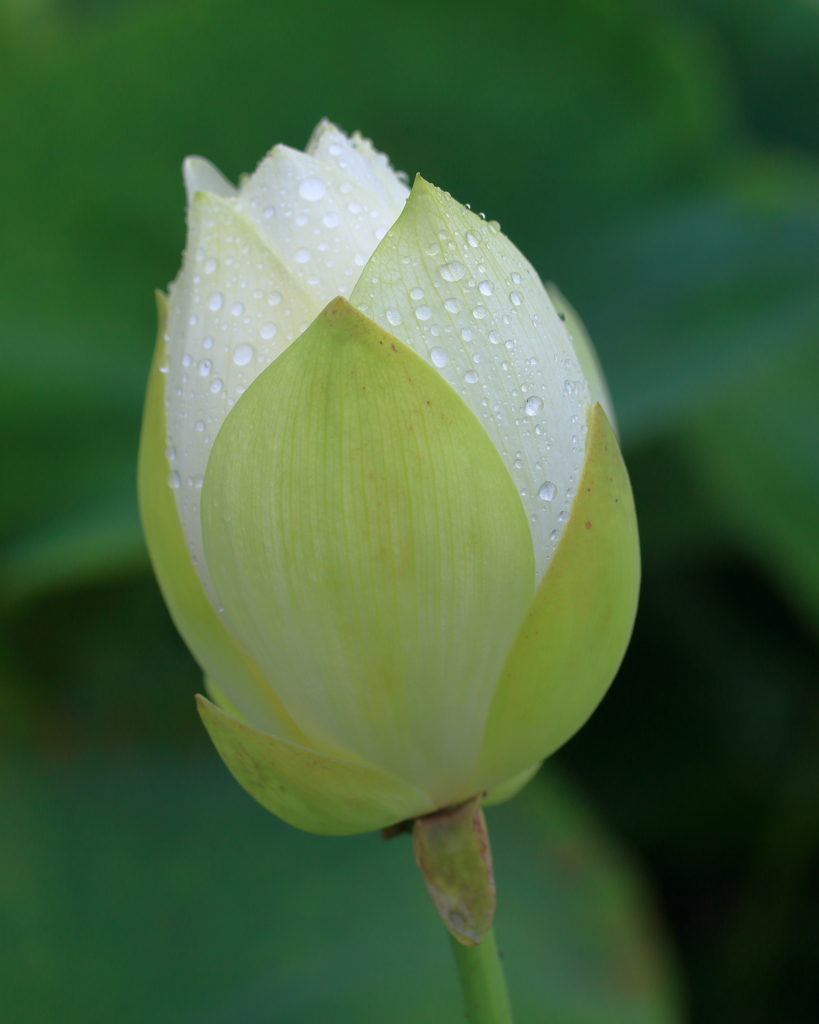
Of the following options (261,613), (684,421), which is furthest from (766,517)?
(261,613)

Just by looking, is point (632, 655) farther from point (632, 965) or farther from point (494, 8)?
point (494, 8)

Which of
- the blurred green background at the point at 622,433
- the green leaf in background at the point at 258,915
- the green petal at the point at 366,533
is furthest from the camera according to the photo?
the blurred green background at the point at 622,433

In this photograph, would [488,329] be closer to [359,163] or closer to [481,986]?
[359,163]

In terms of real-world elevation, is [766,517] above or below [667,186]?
below

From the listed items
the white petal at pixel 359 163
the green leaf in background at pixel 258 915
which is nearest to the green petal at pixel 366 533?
the white petal at pixel 359 163

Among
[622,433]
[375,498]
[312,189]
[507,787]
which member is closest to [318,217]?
[312,189]

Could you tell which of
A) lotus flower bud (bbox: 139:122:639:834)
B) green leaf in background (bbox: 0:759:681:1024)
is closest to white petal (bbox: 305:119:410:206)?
lotus flower bud (bbox: 139:122:639:834)

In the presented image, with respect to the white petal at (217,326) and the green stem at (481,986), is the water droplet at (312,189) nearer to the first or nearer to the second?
the white petal at (217,326)
